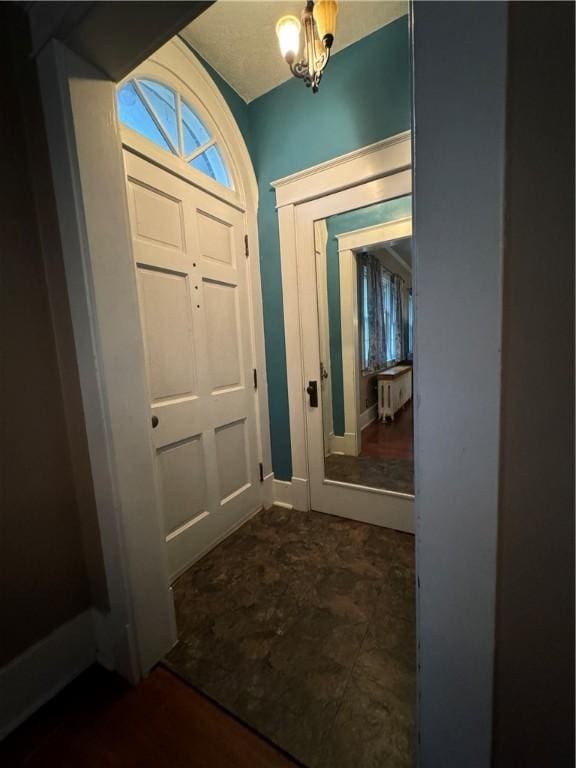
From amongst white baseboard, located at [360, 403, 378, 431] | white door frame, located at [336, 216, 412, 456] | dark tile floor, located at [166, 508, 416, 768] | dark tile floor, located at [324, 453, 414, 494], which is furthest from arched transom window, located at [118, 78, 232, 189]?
dark tile floor, located at [166, 508, 416, 768]

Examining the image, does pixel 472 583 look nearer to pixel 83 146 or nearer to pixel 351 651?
pixel 351 651

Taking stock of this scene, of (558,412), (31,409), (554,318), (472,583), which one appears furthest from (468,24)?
(31,409)

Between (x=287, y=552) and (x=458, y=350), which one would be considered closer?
(x=458, y=350)

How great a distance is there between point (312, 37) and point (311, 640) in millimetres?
2649

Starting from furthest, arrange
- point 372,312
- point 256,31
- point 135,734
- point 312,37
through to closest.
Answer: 1. point 372,312
2. point 256,31
3. point 312,37
4. point 135,734

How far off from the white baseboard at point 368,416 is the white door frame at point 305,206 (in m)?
0.44

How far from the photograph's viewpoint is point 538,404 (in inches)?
18.2

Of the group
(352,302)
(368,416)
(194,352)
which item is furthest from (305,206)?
(368,416)

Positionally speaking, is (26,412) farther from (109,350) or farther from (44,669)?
(44,669)

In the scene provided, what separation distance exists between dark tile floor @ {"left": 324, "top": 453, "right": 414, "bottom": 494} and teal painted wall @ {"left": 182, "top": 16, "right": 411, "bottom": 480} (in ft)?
1.21

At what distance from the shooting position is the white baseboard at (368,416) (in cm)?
214

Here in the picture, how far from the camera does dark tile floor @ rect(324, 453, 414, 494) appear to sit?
1.92 metres

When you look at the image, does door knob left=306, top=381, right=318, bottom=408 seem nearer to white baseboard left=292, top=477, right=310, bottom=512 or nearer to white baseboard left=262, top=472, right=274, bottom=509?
white baseboard left=292, top=477, right=310, bottom=512

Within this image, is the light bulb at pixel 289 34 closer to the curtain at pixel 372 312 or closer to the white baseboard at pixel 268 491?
the curtain at pixel 372 312
